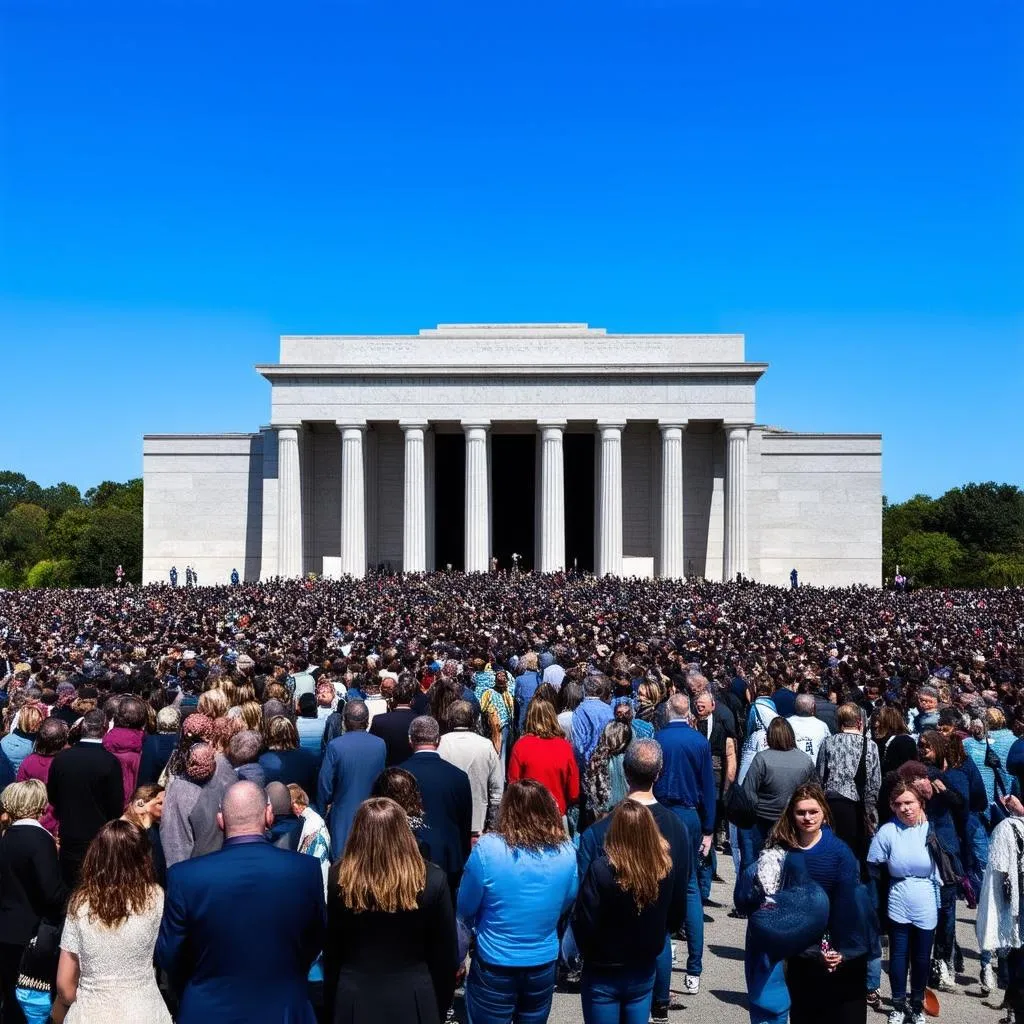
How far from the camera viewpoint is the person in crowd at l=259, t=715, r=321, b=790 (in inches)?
393

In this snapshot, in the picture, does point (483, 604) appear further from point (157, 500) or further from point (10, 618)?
point (157, 500)

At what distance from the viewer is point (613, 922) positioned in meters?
6.67

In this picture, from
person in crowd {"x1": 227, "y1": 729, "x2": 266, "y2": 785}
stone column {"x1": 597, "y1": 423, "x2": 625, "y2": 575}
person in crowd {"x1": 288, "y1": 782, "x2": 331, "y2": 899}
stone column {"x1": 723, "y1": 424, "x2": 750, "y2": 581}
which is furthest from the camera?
stone column {"x1": 597, "y1": 423, "x2": 625, "y2": 575}

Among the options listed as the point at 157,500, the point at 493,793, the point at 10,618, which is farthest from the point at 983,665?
the point at 157,500

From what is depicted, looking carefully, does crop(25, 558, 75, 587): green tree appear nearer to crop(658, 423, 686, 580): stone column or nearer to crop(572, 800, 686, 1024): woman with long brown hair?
crop(658, 423, 686, 580): stone column

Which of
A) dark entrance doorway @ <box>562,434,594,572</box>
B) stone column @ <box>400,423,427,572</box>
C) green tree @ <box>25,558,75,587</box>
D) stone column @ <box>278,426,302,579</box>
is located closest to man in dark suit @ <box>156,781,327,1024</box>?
stone column @ <box>400,423,427,572</box>

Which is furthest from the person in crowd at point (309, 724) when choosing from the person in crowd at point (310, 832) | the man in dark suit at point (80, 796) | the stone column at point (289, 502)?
the stone column at point (289, 502)

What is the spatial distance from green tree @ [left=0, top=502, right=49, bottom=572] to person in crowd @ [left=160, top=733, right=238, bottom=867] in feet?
A: 422

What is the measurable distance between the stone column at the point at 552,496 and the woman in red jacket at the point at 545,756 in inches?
2123

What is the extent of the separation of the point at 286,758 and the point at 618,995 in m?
4.41

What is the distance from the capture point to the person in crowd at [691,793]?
987 centimetres

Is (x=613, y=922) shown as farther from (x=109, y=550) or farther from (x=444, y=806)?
(x=109, y=550)

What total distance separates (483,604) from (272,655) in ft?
60.3

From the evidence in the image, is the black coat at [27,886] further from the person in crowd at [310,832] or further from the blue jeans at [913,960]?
the blue jeans at [913,960]
